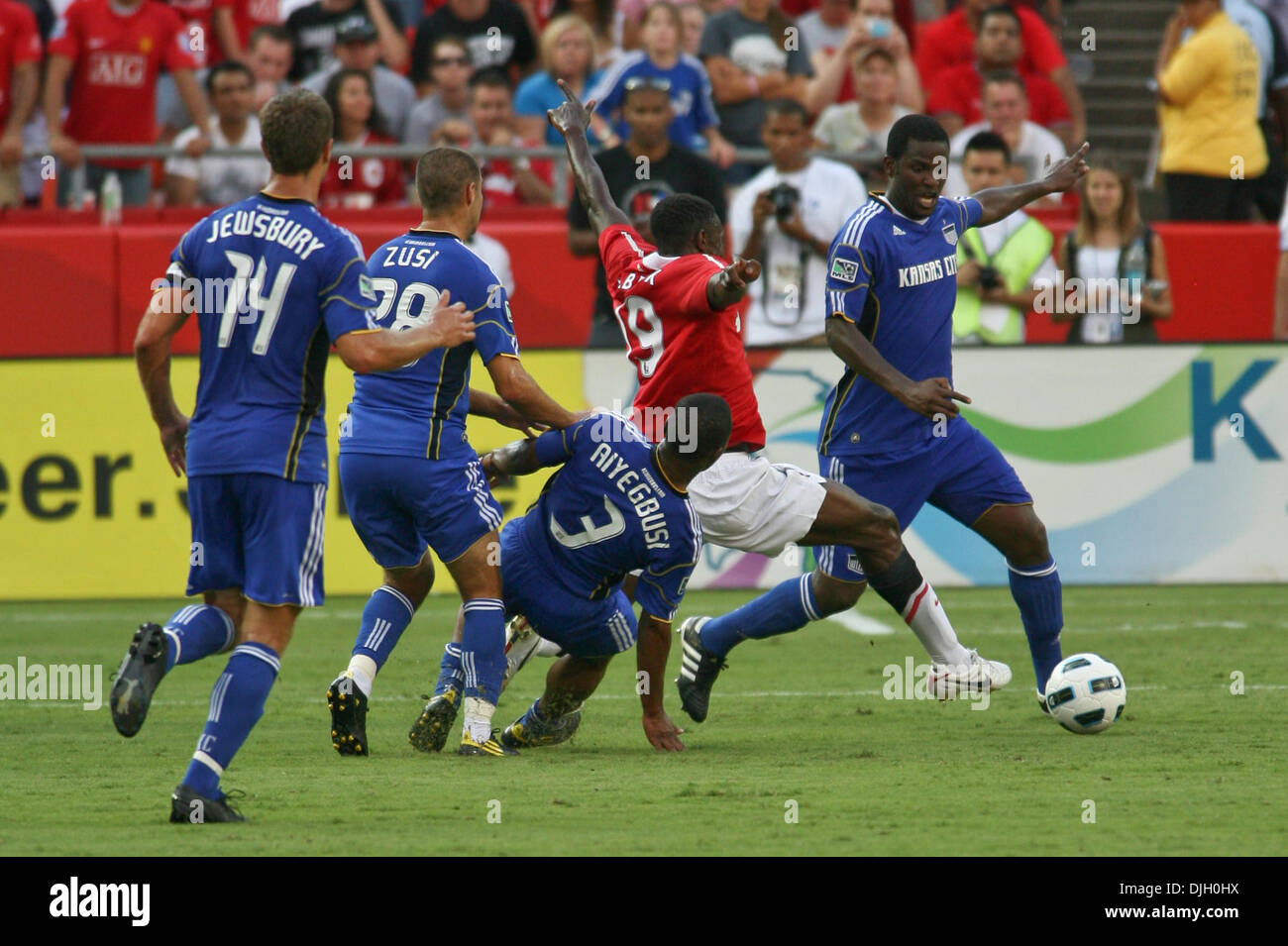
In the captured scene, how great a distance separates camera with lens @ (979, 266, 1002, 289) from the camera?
12945 millimetres

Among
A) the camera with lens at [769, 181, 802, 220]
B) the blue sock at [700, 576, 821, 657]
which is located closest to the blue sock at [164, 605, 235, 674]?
the blue sock at [700, 576, 821, 657]

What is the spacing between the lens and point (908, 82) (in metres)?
15.2

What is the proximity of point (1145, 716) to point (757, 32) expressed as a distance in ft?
27.7

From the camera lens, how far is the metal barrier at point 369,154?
46.4ft

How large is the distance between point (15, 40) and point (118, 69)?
2.47 ft

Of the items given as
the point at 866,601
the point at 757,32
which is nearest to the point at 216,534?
the point at 866,601

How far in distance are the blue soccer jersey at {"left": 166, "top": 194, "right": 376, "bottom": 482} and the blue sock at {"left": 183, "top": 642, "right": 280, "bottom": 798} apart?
62cm

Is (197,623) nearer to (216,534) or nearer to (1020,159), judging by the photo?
(216,534)

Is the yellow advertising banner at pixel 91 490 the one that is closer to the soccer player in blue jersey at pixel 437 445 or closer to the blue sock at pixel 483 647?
the soccer player in blue jersey at pixel 437 445

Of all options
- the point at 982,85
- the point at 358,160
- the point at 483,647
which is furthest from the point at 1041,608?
the point at 358,160

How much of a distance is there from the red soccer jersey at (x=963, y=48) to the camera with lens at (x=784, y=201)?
308cm

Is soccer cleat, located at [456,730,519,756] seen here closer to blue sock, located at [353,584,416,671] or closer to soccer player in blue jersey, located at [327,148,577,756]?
soccer player in blue jersey, located at [327,148,577,756]
